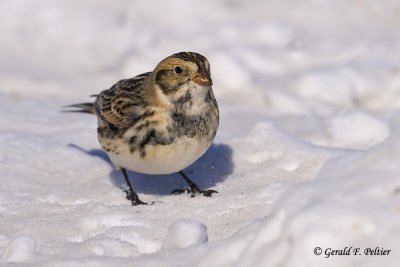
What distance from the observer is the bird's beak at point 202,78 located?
5250mm

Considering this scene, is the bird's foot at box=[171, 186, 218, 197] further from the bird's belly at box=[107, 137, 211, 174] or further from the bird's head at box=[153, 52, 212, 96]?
the bird's head at box=[153, 52, 212, 96]

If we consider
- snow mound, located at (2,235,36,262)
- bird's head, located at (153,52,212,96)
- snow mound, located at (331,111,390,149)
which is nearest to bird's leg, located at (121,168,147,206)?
bird's head, located at (153,52,212,96)

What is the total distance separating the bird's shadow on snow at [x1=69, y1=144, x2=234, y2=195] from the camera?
5918 mm

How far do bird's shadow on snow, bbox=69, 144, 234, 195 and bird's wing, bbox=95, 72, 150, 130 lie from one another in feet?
1.61

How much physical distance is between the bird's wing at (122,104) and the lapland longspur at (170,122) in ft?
0.03

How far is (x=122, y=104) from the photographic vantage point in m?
5.79

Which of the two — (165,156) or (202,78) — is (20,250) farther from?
(202,78)

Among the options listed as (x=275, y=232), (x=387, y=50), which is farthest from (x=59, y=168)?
(x=387, y=50)

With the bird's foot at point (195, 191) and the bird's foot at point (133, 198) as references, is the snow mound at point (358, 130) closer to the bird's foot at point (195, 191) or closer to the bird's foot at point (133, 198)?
the bird's foot at point (195, 191)

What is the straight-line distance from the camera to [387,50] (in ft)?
27.6

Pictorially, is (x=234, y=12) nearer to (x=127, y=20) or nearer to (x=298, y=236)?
(x=127, y=20)

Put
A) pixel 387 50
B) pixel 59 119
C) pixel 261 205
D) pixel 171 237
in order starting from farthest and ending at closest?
1. pixel 387 50
2. pixel 59 119
3. pixel 261 205
4. pixel 171 237

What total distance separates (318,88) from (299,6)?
1.53 metres

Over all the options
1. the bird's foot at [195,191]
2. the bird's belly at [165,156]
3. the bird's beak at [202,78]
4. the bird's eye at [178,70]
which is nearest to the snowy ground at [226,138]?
the bird's foot at [195,191]
